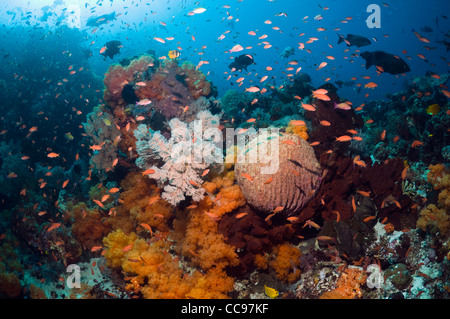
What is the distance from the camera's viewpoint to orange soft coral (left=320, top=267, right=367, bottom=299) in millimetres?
3577

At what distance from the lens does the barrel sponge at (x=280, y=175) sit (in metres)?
4.44

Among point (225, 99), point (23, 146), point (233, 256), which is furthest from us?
point (23, 146)

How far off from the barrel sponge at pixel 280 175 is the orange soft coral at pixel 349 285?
138 cm

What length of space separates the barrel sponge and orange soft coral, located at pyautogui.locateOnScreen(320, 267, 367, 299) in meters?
1.38

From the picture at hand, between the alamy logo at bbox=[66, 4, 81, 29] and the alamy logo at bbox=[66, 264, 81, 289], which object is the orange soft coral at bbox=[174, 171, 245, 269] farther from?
the alamy logo at bbox=[66, 4, 81, 29]

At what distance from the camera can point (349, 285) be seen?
12.1 feet

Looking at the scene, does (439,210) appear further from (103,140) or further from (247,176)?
(103,140)

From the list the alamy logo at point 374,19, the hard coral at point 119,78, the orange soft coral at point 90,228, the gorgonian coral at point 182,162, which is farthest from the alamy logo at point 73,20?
the alamy logo at point 374,19

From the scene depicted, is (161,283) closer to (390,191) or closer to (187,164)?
(187,164)

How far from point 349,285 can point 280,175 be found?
2148 mm

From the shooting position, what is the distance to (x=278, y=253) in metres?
4.47

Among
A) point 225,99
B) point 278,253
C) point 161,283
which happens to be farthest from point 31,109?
Result: point 278,253

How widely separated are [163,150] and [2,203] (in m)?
8.71

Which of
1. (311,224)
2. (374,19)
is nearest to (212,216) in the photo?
(311,224)
